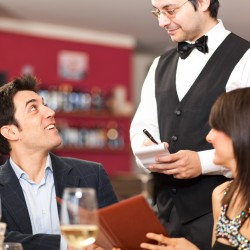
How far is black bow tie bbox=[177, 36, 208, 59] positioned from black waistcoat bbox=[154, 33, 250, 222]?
0.06 meters

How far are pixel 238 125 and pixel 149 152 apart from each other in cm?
51

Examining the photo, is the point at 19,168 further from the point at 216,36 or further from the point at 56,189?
the point at 216,36

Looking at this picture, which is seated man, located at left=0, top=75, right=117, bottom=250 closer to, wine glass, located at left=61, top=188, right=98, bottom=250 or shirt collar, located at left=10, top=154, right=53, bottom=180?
shirt collar, located at left=10, top=154, right=53, bottom=180

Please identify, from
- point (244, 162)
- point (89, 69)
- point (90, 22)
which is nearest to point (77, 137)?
point (89, 69)

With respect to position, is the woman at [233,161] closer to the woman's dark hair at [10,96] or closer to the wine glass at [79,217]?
the wine glass at [79,217]

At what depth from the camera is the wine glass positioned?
1.41 m

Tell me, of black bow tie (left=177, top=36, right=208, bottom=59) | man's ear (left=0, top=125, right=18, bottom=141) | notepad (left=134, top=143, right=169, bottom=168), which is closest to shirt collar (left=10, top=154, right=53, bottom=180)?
man's ear (left=0, top=125, right=18, bottom=141)

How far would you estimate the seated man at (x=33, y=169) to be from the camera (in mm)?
2357

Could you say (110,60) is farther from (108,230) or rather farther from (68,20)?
(108,230)

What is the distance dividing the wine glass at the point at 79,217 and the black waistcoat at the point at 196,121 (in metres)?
1.00

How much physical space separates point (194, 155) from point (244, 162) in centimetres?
43

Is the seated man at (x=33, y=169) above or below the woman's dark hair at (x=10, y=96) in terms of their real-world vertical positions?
below

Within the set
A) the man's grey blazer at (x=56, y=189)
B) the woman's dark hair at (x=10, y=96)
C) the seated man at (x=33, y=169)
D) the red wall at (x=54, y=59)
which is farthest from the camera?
the red wall at (x=54, y=59)

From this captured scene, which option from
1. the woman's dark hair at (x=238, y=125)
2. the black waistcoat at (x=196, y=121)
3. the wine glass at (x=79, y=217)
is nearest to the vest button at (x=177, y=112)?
the black waistcoat at (x=196, y=121)
